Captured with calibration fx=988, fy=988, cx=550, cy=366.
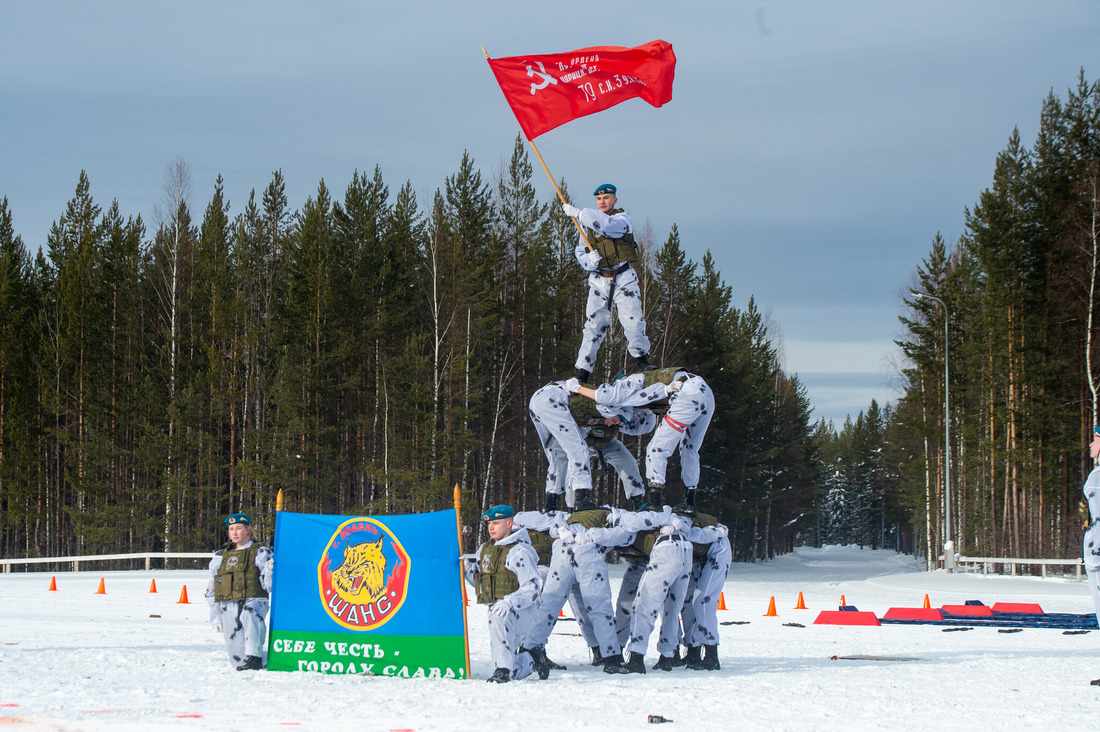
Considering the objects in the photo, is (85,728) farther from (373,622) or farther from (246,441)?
(246,441)

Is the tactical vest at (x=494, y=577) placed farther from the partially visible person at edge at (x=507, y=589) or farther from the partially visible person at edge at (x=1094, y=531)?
the partially visible person at edge at (x=1094, y=531)

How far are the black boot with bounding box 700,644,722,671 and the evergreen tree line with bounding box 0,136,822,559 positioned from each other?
23.4 metres

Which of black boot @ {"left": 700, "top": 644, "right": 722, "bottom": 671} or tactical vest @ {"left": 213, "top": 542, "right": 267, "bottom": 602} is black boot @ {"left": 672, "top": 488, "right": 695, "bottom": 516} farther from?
tactical vest @ {"left": 213, "top": 542, "right": 267, "bottom": 602}

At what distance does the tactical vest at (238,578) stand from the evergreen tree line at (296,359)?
910 inches

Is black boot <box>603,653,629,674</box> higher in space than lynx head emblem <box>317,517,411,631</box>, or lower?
lower

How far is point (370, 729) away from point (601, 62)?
8.46 metres

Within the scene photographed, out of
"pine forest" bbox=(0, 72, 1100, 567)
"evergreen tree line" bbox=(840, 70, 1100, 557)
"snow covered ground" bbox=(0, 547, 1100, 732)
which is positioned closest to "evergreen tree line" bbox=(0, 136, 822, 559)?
"pine forest" bbox=(0, 72, 1100, 567)

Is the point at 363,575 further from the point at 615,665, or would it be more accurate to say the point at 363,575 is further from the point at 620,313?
the point at 620,313

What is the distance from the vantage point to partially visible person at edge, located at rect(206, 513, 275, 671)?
978cm

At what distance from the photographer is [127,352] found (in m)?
40.8

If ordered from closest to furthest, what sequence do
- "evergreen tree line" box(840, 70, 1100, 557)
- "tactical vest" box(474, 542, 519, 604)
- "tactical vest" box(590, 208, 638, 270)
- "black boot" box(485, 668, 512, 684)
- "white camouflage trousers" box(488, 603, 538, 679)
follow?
"black boot" box(485, 668, 512, 684)
"white camouflage trousers" box(488, 603, 538, 679)
"tactical vest" box(474, 542, 519, 604)
"tactical vest" box(590, 208, 638, 270)
"evergreen tree line" box(840, 70, 1100, 557)

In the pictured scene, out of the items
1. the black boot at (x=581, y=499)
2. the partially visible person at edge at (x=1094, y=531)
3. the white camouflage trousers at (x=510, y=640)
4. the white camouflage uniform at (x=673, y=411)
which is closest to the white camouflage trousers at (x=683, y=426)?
the white camouflage uniform at (x=673, y=411)

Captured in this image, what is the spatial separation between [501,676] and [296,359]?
1158 inches

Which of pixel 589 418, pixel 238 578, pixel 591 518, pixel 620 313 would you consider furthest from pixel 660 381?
pixel 238 578
